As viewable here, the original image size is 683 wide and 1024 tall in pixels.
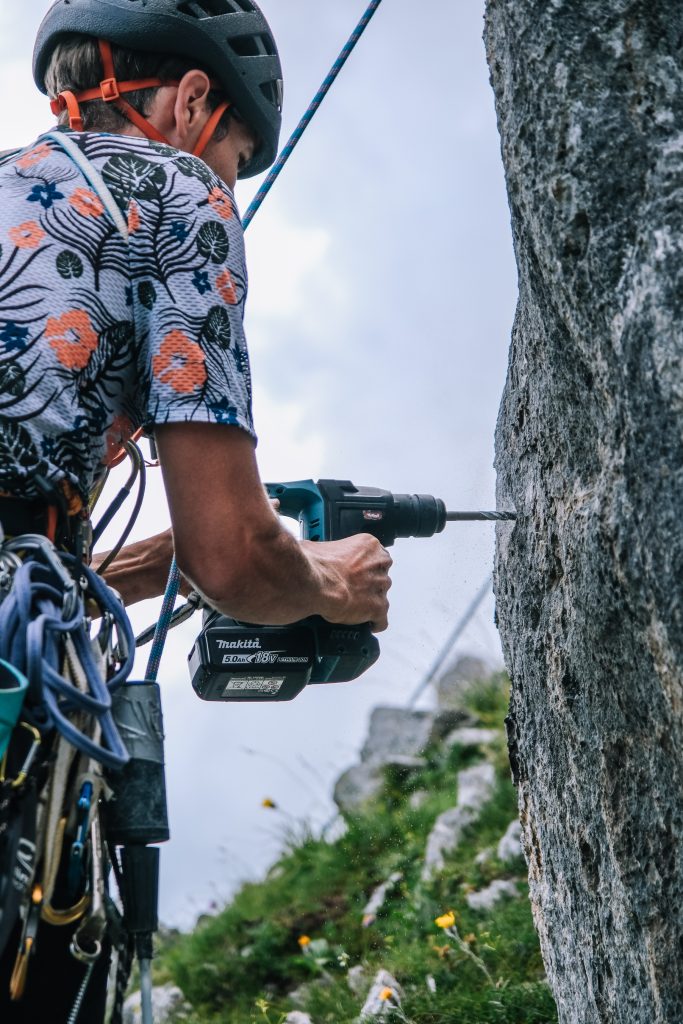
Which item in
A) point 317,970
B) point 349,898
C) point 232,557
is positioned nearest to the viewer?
point 232,557

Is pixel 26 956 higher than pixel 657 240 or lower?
lower

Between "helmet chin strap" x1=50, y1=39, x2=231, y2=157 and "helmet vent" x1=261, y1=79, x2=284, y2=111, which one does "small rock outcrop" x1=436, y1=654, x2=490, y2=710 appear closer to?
"helmet vent" x1=261, y1=79, x2=284, y2=111

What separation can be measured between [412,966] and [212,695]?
2.43m

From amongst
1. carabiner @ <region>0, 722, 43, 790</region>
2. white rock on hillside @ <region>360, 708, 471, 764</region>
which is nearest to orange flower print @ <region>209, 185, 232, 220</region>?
carabiner @ <region>0, 722, 43, 790</region>

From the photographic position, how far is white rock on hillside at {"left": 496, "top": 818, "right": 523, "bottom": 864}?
234 inches

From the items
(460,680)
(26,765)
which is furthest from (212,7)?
(460,680)

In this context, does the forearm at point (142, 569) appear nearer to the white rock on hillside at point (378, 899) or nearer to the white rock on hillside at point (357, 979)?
the white rock on hillside at point (357, 979)

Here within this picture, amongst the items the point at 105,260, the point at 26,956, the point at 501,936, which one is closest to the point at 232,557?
the point at 105,260

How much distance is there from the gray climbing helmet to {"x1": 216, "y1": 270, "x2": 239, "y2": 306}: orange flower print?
2.86 ft

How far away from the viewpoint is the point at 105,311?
2064 millimetres

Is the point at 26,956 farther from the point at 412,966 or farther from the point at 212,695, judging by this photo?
the point at 412,966

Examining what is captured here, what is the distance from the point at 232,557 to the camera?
2104 millimetres

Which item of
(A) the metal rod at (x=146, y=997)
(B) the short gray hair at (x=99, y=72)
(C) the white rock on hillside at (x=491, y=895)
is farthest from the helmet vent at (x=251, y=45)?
(C) the white rock on hillside at (x=491, y=895)

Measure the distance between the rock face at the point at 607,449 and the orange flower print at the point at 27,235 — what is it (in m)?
0.99
